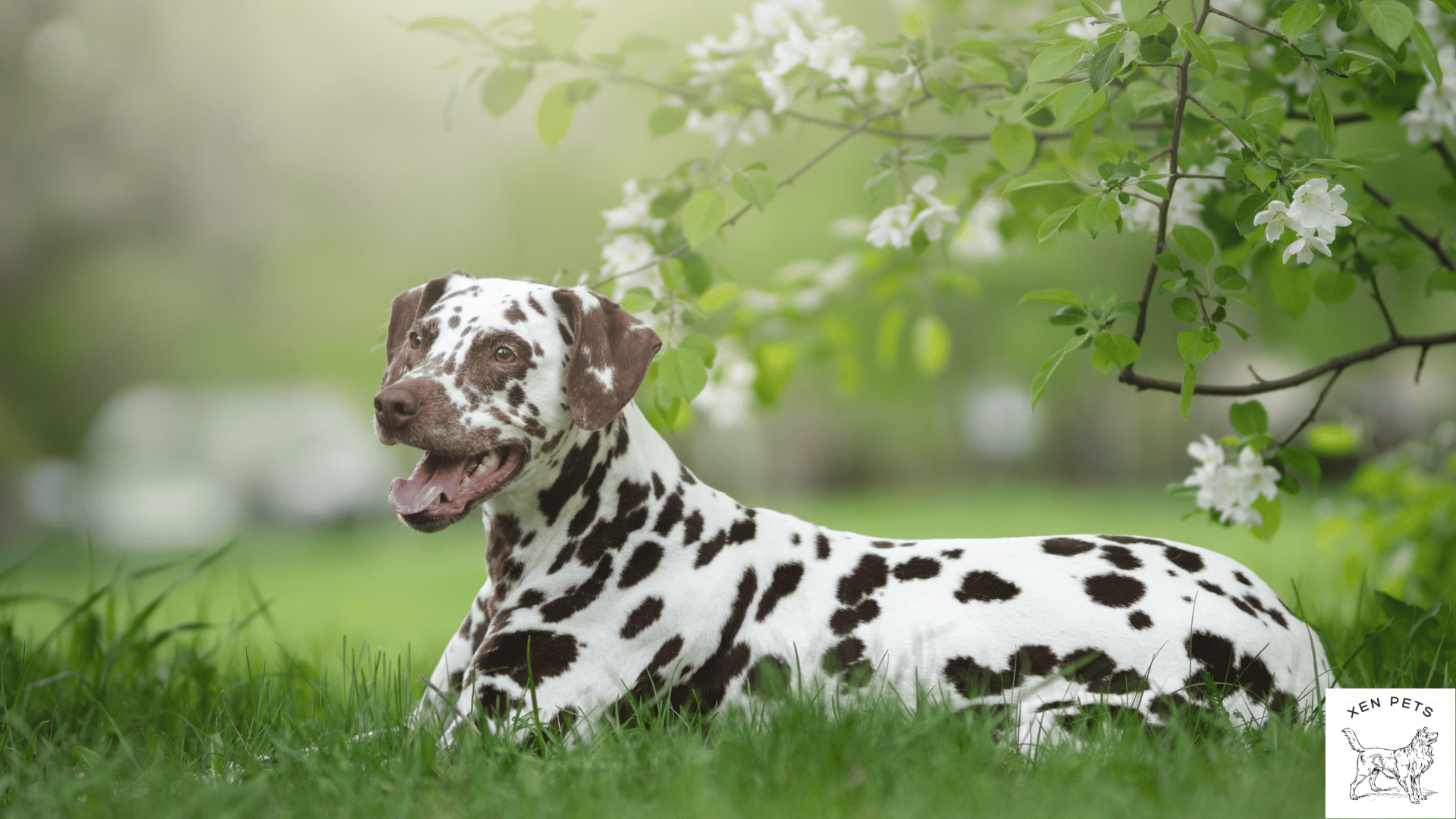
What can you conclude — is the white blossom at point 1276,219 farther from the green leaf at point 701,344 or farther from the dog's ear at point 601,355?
the dog's ear at point 601,355

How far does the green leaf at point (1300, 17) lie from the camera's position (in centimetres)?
271

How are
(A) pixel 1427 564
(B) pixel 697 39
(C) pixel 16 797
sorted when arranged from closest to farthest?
(C) pixel 16 797
(A) pixel 1427 564
(B) pixel 697 39

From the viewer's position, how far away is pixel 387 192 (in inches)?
601

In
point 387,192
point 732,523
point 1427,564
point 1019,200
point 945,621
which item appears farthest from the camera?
point 387,192

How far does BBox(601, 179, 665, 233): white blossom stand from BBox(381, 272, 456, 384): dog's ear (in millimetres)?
671

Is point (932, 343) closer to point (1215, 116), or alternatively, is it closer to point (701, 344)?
point (701, 344)

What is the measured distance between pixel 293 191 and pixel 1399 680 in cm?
1553

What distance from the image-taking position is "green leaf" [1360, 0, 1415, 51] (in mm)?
2525

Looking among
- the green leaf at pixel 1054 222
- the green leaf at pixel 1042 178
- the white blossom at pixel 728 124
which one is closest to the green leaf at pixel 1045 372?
the green leaf at pixel 1054 222

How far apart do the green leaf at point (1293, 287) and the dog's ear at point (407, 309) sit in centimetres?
281

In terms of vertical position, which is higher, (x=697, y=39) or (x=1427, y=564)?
(x=697, y=39)

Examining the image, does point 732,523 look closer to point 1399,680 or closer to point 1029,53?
point 1029,53

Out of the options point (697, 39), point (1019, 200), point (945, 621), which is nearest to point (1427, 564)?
point (1019, 200)

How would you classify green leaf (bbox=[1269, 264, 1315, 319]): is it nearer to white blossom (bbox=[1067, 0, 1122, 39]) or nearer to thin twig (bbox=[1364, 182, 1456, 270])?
→ thin twig (bbox=[1364, 182, 1456, 270])
